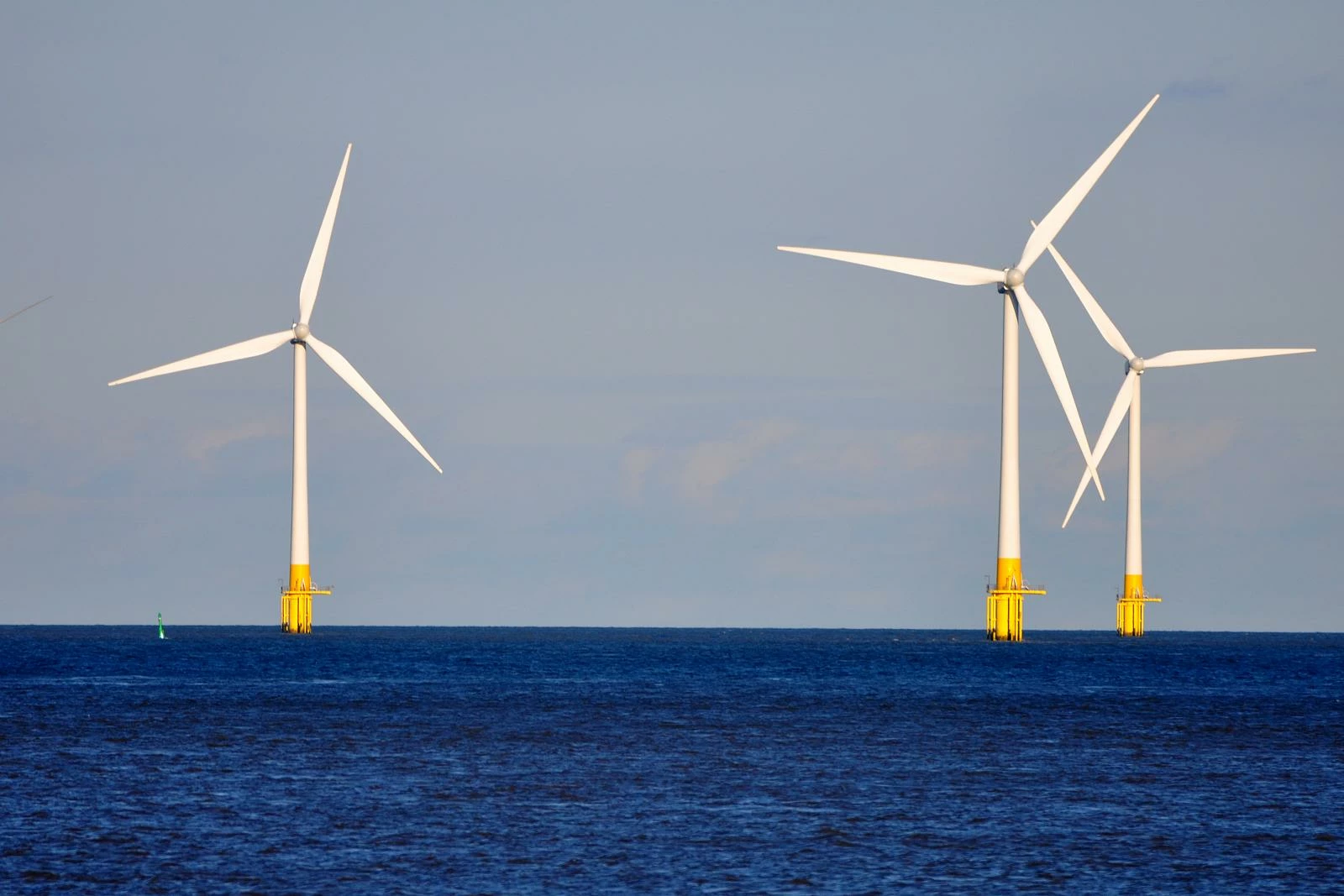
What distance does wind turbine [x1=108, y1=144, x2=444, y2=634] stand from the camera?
135 metres

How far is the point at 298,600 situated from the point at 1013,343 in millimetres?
76126

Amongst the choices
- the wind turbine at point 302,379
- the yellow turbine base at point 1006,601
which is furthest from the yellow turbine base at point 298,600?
the yellow turbine base at point 1006,601

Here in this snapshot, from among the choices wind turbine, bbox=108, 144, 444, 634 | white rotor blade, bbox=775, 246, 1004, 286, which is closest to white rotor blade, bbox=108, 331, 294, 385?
wind turbine, bbox=108, 144, 444, 634

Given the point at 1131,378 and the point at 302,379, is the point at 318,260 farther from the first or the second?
the point at 1131,378

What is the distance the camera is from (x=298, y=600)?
181 meters

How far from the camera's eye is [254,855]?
37500 mm

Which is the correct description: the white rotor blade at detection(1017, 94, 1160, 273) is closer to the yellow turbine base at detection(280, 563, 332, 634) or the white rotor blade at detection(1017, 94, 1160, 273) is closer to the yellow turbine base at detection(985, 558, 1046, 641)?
the yellow turbine base at detection(985, 558, 1046, 641)

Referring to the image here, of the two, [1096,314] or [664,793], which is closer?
[664,793]

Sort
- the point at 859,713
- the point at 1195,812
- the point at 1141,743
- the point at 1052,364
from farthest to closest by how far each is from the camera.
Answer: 1. the point at 1052,364
2. the point at 859,713
3. the point at 1141,743
4. the point at 1195,812

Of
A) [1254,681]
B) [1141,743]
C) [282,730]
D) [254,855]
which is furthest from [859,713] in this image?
[1254,681]

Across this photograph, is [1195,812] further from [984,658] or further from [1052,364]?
[984,658]

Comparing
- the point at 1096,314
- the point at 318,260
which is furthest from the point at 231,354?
the point at 1096,314

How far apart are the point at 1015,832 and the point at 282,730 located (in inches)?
1358

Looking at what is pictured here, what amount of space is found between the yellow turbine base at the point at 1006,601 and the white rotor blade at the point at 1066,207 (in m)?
24.3
